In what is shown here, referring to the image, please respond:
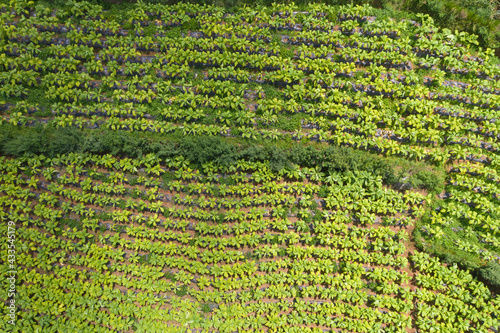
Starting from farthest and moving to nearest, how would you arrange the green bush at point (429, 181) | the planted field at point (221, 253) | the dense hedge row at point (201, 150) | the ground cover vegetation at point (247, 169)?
the green bush at point (429, 181) < the dense hedge row at point (201, 150) < the ground cover vegetation at point (247, 169) < the planted field at point (221, 253)

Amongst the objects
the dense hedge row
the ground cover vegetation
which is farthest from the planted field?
the dense hedge row

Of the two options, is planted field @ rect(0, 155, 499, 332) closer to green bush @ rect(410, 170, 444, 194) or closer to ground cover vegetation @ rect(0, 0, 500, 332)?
ground cover vegetation @ rect(0, 0, 500, 332)

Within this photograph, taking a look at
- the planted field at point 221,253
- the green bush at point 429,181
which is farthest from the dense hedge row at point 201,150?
the planted field at point 221,253

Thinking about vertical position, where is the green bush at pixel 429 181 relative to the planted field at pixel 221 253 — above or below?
above

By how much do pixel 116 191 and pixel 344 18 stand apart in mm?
10517

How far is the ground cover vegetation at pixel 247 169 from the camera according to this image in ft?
32.7

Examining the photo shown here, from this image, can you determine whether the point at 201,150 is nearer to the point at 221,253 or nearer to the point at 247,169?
the point at 247,169

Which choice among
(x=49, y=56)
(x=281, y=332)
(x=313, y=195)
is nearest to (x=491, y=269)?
(x=313, y=195)

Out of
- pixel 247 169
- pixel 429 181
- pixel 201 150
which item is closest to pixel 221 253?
pixel 247 169

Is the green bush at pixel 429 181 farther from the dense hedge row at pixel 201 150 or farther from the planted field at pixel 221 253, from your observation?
the planted field at pixel 221 253

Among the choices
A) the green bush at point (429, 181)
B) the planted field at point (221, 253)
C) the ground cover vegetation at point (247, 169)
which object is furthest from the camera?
the green bush at point (429, 181)

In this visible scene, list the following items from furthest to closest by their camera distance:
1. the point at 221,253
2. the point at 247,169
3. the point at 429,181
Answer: the point at 247,169 < the point at 429,181 < the point at 221,253

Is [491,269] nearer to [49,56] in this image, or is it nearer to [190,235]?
[190,235]

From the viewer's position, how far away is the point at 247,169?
10.6m
